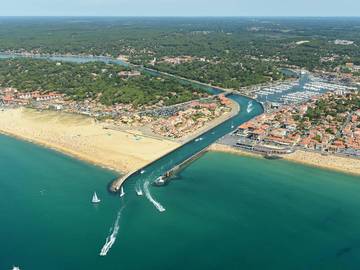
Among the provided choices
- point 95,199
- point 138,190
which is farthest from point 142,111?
point 95,199

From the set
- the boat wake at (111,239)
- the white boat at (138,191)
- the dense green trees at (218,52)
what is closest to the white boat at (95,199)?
the boat wake at (111,239)

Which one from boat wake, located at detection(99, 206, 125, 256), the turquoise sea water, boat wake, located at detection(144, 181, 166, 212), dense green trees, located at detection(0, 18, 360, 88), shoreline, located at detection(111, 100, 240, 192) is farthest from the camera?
dense green trees, located at detection(0, 18, 360, 88)

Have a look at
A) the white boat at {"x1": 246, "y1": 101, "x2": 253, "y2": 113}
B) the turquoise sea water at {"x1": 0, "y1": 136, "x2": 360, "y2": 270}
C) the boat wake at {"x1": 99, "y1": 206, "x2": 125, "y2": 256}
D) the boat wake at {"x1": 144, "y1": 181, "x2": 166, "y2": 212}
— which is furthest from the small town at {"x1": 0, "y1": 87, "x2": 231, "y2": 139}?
the boat wake at {"x1": 99, "y1": 206, "x2": 125, "y2": 256}

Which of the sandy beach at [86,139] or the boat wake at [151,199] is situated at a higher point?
the sandy beach at [86,139]

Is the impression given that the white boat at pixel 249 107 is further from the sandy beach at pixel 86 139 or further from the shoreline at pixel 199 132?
the sandy beach at pixel 86 139

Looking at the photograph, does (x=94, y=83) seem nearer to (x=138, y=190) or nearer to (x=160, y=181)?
(x=160, y=181)

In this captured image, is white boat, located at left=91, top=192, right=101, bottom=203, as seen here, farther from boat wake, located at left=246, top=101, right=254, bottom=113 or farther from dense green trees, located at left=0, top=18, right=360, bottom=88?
dense green trees, located at left=0, top=18, right=360, bottom=88
